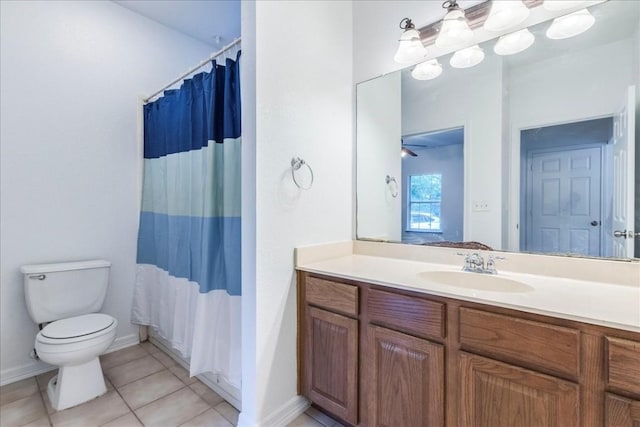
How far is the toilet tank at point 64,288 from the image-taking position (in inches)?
71.6

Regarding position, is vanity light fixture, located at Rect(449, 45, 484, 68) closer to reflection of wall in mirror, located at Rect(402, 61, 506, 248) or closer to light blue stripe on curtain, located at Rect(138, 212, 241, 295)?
reflection of wall in mirror, located at Rect(402, 61, 506, 248)

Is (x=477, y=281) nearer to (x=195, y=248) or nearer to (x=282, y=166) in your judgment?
(x=282, y=166)

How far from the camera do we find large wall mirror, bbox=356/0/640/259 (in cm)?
123

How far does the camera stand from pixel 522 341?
933mm

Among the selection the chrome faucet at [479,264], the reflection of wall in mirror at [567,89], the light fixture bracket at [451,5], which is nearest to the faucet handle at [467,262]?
the chrome faucet at [479,264]

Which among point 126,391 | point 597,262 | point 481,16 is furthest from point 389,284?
point 126,391

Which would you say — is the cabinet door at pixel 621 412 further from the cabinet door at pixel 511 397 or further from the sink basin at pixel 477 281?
the sink basin at pixel 477 281

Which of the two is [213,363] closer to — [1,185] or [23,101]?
[1,185]

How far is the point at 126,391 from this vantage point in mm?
1771

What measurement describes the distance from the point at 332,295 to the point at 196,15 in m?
2.44

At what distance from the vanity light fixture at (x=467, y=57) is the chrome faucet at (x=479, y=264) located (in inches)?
39.4

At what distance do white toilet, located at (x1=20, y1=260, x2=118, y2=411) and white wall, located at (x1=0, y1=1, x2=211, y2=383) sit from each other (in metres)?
0.19

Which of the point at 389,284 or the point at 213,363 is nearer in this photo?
the point at 389,284

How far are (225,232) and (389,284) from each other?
0.91 meters
